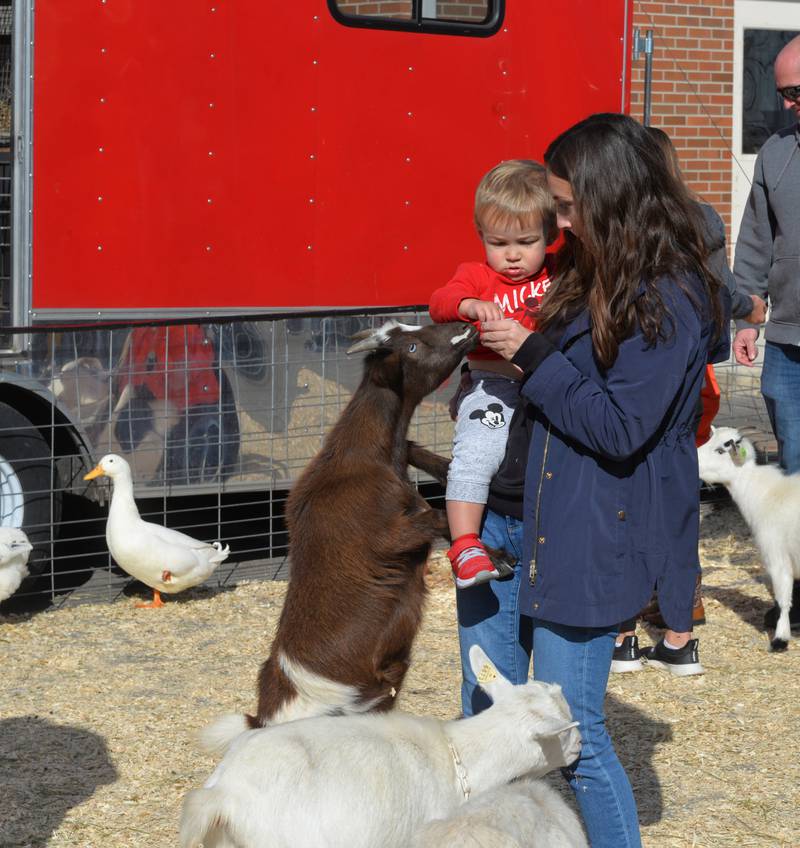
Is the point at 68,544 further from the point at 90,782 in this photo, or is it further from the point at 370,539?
the point at 370,539

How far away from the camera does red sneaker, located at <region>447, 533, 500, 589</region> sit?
330cm

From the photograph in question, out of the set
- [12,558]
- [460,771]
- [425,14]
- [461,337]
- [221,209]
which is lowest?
[12,558]

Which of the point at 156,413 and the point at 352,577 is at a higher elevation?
the point at 156,413

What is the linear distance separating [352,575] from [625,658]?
8.33ft

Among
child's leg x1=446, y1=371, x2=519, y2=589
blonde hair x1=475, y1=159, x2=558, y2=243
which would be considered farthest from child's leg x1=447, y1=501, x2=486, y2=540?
blonde hair x1=475, y1=159, x2=558, y2=243

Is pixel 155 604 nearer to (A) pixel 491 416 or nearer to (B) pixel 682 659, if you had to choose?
(B) pixel 682 659

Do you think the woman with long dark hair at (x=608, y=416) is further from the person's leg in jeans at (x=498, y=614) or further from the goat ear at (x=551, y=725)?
the person's leg in jeans at (x=498, y=614)

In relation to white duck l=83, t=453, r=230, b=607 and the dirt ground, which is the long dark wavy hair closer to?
the dirt ground

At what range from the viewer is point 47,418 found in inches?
266

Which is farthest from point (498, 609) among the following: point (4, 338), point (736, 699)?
point (4, 338)

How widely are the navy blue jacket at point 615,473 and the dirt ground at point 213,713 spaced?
146 cm

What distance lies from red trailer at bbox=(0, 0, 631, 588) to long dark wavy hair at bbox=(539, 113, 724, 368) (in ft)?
13.0

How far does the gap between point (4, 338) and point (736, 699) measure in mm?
4089

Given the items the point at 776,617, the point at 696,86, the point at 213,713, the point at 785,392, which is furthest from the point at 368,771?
the point at 696,86
